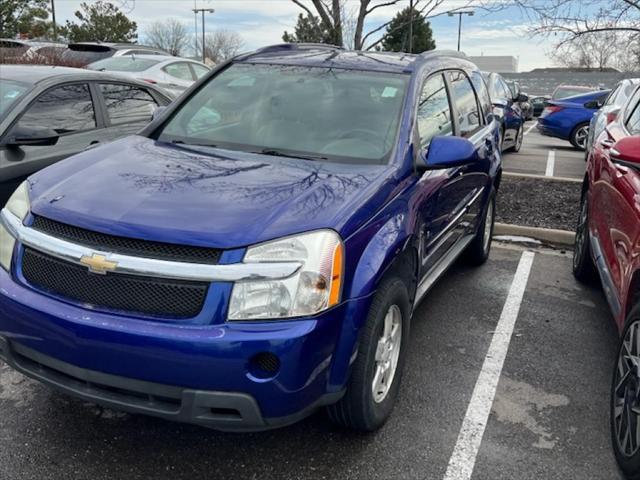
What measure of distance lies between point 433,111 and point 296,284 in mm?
2029

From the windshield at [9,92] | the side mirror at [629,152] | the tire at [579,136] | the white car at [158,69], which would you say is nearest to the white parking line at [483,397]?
the side mirror at [629,152]

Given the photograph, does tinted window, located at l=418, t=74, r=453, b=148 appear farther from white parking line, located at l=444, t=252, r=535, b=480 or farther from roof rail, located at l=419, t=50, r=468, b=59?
white parking line, located at l=444, t=252, r=535, b=480

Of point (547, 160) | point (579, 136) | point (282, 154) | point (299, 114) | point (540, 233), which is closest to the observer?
point (282, 154)

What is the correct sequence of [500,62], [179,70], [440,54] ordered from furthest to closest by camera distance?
[500,62]
[179,70]
[440,54]

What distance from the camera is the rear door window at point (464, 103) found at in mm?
4543

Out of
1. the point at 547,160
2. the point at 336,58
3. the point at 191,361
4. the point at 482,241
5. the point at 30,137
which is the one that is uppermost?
the point at 336,58

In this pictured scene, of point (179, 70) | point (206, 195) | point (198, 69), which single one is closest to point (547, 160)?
point (198, 69)

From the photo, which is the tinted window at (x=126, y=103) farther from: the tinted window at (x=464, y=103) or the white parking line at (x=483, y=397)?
the white parking line at (x=483, y=397)

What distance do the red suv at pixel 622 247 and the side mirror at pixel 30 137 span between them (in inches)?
147

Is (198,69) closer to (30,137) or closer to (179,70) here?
(179,70)

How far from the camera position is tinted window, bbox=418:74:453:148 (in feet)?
12.3

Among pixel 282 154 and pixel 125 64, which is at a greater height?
pixel 125 64

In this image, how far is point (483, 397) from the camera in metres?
3.48

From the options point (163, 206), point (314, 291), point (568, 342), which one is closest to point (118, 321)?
point (163, 206)
